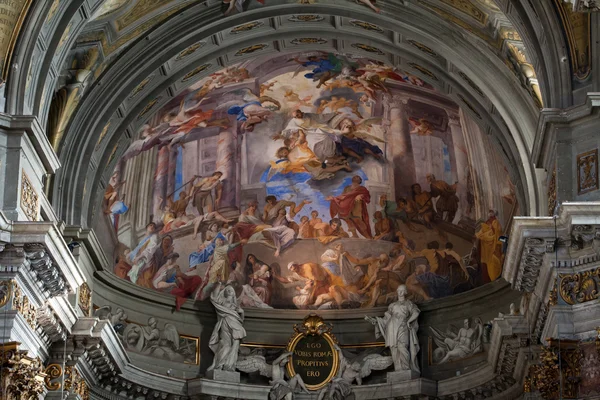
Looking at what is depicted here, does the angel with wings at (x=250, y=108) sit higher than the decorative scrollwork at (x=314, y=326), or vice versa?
the angel with wings at (x=250, y=108)

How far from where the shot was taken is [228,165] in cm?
3189

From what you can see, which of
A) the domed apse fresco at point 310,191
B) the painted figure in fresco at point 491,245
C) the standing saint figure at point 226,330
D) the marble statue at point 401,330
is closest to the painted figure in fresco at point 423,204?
the domed apse fresco at point 310,191

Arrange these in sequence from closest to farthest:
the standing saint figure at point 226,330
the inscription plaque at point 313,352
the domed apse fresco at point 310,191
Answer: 1. the domed apse fresco at point 310,191
2. the standing saint figure at point 226,330
3. the inscription plaque at point 313,352

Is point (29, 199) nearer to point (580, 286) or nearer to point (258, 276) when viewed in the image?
point (580, 286)

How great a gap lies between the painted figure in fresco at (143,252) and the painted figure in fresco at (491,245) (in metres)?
7.36

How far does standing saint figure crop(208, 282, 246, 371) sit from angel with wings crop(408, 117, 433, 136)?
5.59 metres

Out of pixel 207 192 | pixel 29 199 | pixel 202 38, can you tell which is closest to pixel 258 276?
pixel 207 192

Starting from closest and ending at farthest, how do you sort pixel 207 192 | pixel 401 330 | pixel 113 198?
pixel 113 198 < pixel 401 330 < pixel 207 192

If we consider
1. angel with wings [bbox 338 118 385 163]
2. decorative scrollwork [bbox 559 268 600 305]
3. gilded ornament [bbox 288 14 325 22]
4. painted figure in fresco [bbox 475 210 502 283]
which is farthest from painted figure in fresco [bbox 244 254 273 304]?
decorative scrollwork [bbox 559 268 600 305]

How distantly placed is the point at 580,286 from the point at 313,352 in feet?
38.0

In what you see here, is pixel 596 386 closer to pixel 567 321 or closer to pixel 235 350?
pixel 567 321

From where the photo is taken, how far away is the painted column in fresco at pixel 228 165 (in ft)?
104

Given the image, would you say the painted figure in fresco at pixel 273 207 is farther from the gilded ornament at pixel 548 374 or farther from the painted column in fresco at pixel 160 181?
the gilded ornament at pixel 548 374

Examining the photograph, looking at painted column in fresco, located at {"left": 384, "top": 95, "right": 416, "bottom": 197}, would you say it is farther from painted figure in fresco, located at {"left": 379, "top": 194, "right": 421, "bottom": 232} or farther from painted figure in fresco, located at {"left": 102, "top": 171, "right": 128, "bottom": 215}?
painted figure in fresco, located at {"left": 102, "top": 171, "right": 128, "bottom": 215}
